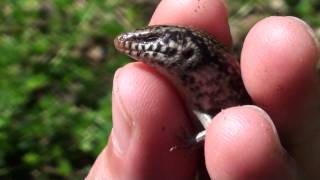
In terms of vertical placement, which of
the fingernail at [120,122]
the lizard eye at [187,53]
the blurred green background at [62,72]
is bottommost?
the blurred green background at [62,72]

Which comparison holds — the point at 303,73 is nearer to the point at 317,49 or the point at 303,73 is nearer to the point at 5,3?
the point at 317,49

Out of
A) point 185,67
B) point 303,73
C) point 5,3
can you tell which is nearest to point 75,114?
point 5,3

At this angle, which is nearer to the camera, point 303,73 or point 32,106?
point 303,73

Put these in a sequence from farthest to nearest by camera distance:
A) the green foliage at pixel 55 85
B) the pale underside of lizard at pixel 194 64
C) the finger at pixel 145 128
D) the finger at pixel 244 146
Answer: the green foliage at pixel 55 85, the pale underside of lizard at pixel 194 64, the finger at pixel 145 128, the finger at pixel 244 146

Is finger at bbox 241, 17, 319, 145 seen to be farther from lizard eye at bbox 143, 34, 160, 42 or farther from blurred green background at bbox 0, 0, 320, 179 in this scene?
blurred green background at bbox 0, 0, 320, 179

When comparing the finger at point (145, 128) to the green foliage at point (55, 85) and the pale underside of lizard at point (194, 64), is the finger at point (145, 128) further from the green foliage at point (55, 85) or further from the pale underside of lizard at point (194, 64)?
the green foliage at point (55, 85)

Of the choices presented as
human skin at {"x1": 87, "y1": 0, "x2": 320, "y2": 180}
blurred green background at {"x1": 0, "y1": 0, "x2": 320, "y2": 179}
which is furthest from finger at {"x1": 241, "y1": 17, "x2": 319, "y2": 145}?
blurred green background at {"x1": 0, "y1": 0, "x2": 320, "y2": 179}

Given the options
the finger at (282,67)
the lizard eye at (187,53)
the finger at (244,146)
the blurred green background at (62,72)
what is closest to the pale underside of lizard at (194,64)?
the lizard eye at (187,53)
